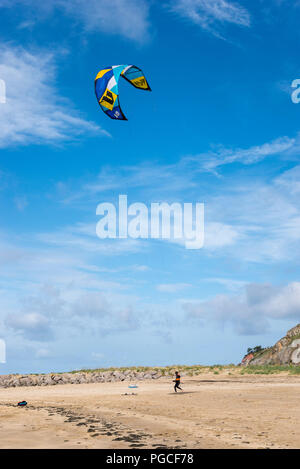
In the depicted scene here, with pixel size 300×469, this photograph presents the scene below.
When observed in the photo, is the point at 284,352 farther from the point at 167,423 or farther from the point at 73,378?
the point at 167,423

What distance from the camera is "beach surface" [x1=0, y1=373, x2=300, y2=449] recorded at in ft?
40.8

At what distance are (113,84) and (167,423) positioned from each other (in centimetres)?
1651

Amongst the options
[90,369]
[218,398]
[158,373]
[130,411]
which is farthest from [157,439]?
[90,369]

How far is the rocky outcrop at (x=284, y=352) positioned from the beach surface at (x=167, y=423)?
63.4ft

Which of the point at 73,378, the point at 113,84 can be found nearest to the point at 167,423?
the point at 113,84

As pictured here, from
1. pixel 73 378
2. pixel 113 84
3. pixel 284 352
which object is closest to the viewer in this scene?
pixel 113 84

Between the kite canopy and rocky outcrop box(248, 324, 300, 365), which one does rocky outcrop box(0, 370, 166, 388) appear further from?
the kite canopy

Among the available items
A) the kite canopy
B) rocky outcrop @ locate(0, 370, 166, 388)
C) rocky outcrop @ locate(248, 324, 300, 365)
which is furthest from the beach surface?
rocky outcrop @ locate(0, 370, 166, 388)

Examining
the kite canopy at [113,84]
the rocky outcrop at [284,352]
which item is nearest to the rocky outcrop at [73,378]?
the rocky outcrop at [284,352]

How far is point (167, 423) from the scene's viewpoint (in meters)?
16.1

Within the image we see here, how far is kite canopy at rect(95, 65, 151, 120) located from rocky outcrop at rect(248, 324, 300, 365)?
29822 mm

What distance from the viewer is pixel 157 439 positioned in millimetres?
12969
